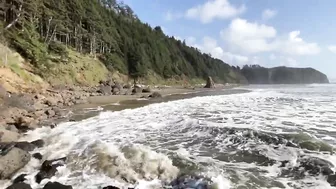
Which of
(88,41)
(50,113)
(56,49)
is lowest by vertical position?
(50,113)

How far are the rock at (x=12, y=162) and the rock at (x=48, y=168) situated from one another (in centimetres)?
81

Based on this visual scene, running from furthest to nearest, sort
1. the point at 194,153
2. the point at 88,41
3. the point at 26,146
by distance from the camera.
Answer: the point at 88,41
the point at 26,146
the point at 194,153

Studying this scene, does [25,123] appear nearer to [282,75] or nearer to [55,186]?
[55,186]

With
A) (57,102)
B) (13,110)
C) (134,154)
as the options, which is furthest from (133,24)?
(134,154)

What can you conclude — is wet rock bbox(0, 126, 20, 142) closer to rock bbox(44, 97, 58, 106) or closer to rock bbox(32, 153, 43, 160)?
rock bbox(32, 153, 43, 160)

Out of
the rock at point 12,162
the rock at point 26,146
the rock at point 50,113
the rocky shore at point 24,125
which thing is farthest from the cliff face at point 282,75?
the rock at point 12,162

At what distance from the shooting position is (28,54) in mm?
28844

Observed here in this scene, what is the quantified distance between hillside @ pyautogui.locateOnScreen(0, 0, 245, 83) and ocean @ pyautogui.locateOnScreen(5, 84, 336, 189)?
64.8 ft

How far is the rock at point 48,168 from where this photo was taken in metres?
8.12

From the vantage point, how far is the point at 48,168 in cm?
862

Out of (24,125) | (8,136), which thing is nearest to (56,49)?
(24,125)

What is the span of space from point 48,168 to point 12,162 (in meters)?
1.27

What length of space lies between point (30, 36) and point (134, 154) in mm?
27372

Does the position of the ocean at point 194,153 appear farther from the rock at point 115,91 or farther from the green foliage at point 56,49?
the green foliage at point 56,49
